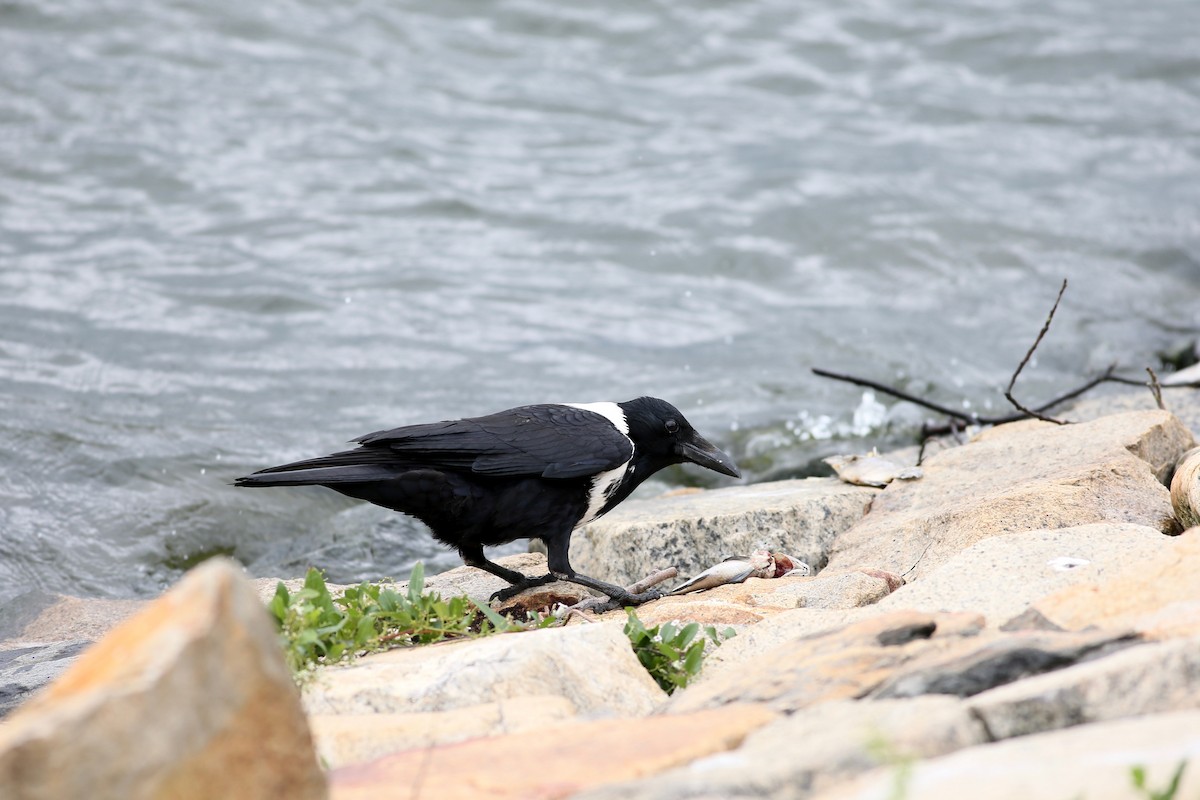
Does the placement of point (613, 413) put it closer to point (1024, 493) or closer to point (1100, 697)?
point (1024, 493)

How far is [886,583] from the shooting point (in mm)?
4230

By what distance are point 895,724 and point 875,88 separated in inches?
542

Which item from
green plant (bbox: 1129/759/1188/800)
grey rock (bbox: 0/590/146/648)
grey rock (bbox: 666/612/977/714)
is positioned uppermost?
green plant (bbox: 1129/759/1188/800)

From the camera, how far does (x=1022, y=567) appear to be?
368 cm

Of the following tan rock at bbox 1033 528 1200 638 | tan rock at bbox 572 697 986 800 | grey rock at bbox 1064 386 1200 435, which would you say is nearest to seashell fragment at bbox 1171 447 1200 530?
tan rock at bbox 1033 528 1200 638

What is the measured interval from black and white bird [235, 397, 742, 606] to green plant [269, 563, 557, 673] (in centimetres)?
82

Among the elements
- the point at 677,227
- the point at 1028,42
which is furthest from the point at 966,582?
the point at 1028,42

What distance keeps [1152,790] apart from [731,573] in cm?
269

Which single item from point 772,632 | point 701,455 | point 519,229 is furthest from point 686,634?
point 519,229

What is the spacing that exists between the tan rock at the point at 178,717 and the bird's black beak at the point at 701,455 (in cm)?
354

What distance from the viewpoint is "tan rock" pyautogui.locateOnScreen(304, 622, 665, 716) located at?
3.01m

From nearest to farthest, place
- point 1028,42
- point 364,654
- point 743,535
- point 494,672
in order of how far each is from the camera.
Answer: point 494,672, point 364,654, point 743,535, point 1028,42

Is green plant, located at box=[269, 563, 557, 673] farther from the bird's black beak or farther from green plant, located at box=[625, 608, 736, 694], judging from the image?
the bird's black beak

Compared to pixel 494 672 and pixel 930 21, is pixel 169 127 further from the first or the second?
pixel 494 672
